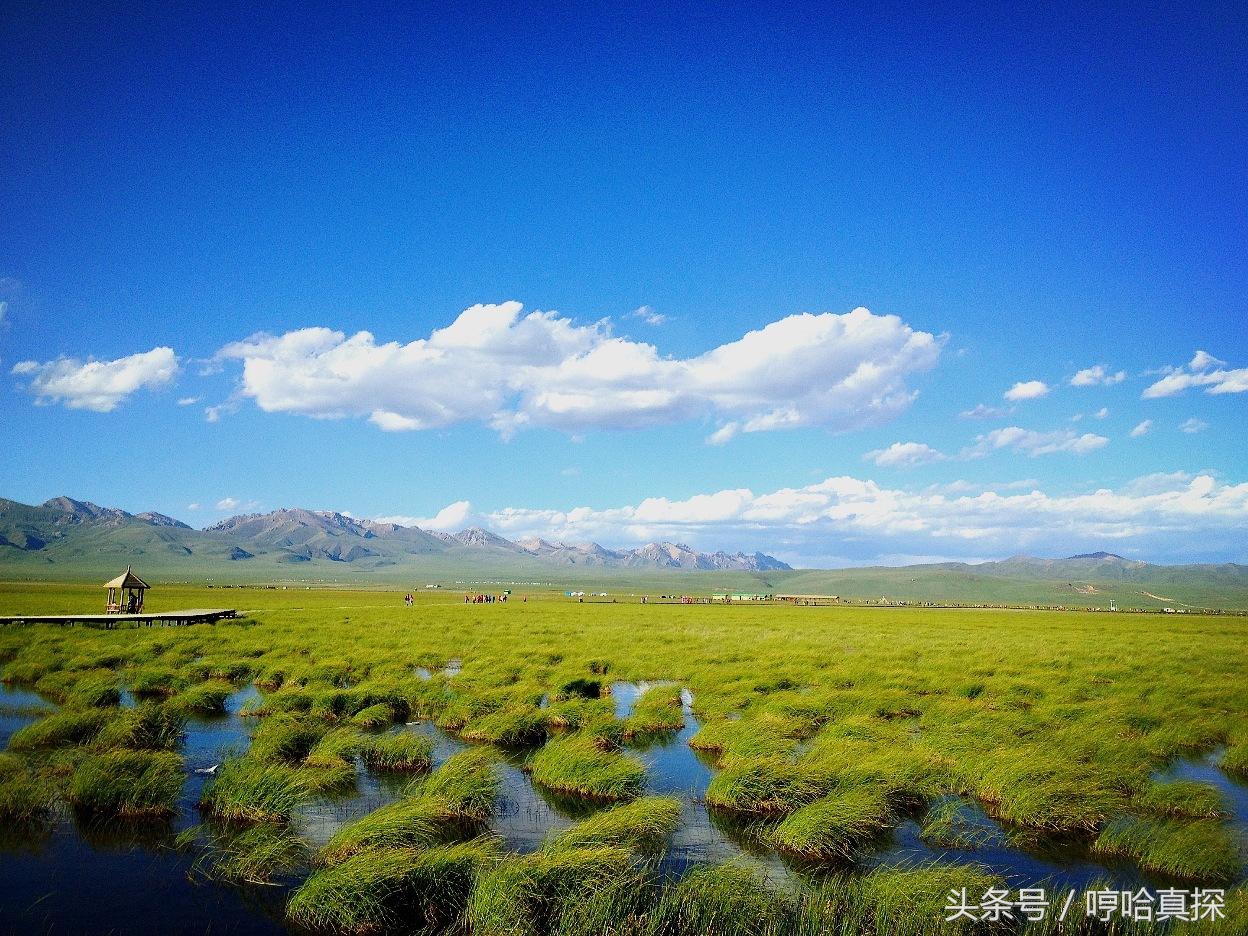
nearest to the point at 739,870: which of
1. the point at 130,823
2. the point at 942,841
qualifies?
the point at 942,841

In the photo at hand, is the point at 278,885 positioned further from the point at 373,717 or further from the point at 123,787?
the point at 373,717

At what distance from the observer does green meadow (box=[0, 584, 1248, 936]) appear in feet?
31.4

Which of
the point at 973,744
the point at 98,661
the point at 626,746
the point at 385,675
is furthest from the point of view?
the point at 98,661

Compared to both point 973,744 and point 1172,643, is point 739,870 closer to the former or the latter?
point 973,744

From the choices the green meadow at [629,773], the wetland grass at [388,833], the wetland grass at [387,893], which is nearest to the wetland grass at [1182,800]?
the green meadow at [629,773]

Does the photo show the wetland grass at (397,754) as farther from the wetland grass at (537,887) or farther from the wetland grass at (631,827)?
the wetland grass at (537,887)

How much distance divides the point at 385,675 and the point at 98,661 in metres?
12.4

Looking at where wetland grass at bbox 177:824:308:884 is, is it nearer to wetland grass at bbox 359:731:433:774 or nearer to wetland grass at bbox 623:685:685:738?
wetland grass at bbox 359:731:433:774

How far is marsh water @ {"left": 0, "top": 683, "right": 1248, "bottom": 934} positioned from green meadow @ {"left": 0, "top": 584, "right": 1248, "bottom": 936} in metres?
0.32

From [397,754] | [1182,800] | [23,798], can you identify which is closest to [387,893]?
[397,754]

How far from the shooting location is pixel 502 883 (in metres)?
9.38

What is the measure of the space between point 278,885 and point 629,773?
698 cm

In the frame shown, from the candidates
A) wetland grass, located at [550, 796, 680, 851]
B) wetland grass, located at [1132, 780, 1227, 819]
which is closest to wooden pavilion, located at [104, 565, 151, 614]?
wetland grass, located at [550, 796, 680, 851]

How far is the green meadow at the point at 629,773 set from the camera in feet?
31.4
